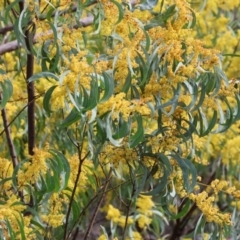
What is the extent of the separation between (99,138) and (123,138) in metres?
0.06

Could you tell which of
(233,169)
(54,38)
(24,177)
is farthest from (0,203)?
(233,169)

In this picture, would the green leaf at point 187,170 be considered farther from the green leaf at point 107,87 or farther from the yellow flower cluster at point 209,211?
the green leaf at point 107,87

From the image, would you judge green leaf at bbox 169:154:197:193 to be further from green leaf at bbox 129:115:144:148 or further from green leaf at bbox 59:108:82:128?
green leaf at bbox 59:108:82:128

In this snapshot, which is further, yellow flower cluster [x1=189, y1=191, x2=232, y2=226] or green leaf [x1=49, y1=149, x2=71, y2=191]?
yellow flower cluster [x1=189, y1=191, x2=232, y2=226]

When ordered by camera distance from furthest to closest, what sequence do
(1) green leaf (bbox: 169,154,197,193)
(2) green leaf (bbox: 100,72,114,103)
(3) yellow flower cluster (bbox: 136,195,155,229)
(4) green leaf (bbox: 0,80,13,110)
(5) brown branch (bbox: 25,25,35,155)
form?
(3) yellow flower cluster (bbox: 136,195,155,229), (5) brown branch (bbox: 25,25,35,155), (1) green leaf (bbox: 169,154,197,193), (4) green leaf (bbox: 0,80,13,110), (2) green leaf (bbox: 100,72,114,103)

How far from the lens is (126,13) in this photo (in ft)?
5.01

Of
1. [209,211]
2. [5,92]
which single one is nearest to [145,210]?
[209,211]

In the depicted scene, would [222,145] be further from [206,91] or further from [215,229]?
[206,91]

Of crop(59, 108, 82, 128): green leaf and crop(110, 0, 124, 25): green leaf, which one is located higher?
crop(110, 0, 124, 25): green leaf

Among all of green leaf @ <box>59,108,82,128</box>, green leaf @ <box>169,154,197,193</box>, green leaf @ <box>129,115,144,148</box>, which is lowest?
green leaf @ <box>169,154,197,193</box>

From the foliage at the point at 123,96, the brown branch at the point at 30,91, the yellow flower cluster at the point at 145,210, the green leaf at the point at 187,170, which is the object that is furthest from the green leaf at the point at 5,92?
the yellow flower cluster at the point at 145,210

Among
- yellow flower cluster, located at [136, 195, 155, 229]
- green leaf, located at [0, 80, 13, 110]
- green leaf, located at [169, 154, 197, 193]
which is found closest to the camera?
green leaf, located at [0, 80, 13, 110]

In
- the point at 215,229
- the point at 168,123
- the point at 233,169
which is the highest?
the point at 168,123

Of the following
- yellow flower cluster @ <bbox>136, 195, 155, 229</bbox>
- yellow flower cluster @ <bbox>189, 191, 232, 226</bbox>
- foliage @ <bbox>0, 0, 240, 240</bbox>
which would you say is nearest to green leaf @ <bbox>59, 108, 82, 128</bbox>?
foliage @ <bbox>0, 0, 240, 240</bbox>
